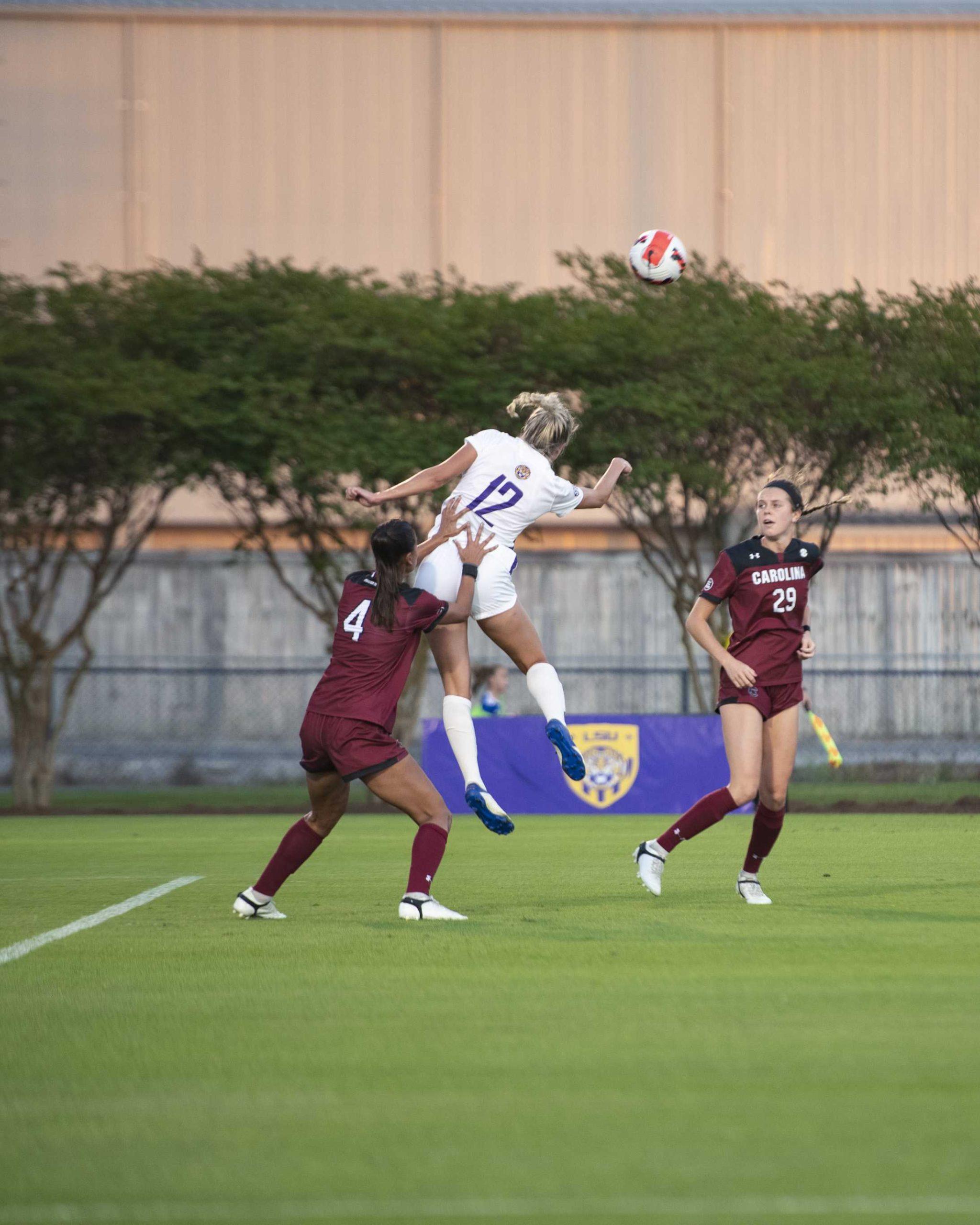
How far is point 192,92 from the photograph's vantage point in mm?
30047

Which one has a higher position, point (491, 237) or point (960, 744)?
point (491, 237)

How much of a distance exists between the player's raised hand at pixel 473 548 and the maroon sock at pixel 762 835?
6.62 feet

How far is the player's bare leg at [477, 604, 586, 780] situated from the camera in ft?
29.4

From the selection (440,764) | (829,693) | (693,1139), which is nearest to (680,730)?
(440,764)

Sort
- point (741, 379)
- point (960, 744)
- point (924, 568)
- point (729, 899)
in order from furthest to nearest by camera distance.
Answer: point (924, 568), point (960, 744), point (741, 379), point (729, 899)

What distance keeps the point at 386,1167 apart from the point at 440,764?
14580mm

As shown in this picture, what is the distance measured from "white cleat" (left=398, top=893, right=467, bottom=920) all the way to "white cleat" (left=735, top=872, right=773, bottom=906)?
165 cm

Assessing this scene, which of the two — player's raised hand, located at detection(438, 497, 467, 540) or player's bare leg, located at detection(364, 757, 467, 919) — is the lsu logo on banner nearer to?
player's raised hand, located at detection(438, 497, 467, 540)

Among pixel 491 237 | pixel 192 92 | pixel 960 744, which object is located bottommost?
pixel 960 744

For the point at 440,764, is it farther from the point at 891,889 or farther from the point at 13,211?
the point at 13,211

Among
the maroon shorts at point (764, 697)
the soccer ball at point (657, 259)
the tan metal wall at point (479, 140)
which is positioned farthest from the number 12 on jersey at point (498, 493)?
the tan metal wall at point (479, 140)

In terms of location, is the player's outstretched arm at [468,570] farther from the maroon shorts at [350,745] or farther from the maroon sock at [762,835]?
the maroon sock at [762,835]

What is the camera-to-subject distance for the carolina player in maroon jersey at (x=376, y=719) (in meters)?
7.66

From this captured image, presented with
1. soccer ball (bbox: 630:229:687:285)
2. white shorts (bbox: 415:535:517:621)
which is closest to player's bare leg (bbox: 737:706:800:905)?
white shorts (bbox: 415:535:517:621)
